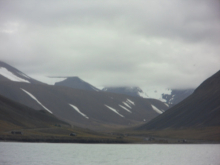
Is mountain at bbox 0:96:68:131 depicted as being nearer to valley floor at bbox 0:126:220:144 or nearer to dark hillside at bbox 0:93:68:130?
dark hillside at bbox 0:93:68:130

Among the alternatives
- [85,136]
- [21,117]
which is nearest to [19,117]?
[21,117]

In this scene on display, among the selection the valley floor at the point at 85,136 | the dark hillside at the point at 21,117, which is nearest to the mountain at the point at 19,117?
the dark hillside at the point at 21,117

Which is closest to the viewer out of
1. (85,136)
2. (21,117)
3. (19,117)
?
(85,136)

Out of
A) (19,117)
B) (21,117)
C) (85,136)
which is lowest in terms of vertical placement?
(85,136)

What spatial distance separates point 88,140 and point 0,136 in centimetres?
3381

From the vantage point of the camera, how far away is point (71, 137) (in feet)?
462

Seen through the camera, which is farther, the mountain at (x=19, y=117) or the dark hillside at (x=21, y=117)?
the dark hillside at (x=21, y=117)

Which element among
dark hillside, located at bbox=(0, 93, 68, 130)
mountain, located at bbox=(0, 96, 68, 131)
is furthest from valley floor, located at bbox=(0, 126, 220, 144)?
dark hillside, located at bbox=(0, 93, 68, 130)

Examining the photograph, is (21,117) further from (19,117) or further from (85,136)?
(85,136)

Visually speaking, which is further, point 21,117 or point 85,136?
point 21,117

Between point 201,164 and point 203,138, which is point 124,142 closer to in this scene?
point 203,138

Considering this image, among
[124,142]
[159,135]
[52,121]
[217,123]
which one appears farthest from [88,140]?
[217,123]

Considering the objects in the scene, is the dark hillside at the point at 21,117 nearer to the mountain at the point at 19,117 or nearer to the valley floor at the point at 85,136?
the mountain at the point at 19,117

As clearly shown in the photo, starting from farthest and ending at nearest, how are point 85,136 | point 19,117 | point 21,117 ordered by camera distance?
point 21,117
point 19,117
point 85,136
